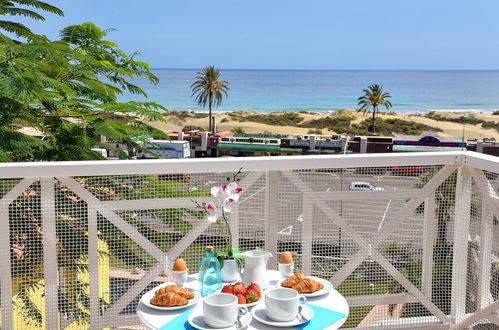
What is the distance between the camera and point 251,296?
6.70 ft

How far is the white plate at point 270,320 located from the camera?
1.89 meters

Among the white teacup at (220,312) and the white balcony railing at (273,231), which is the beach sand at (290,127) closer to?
the white balcony railing at (273,231)

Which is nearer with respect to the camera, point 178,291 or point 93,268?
point 178,291

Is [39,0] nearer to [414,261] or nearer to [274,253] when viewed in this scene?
[274,253]

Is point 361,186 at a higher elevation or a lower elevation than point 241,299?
higher

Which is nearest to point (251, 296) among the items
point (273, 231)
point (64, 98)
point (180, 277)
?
point (180, 277)

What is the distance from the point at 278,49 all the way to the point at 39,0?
120 meters

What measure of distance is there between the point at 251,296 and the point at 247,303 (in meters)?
0.03

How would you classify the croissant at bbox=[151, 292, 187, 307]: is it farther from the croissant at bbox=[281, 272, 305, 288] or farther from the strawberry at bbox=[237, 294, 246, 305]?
the croissant at bbox=[281, 272, 305, 288]

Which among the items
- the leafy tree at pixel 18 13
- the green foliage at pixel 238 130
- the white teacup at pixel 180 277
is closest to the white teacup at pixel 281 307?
the white teacup at pixel 180 277

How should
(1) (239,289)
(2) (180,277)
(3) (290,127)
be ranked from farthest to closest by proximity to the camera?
1. (3) (290,127)
2. (2) (180,277)
3. (1) (239,289)

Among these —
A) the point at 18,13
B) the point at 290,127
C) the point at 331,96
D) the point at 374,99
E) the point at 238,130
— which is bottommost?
the point at 238,130

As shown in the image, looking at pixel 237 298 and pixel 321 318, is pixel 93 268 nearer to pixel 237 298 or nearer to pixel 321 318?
pixel 237 298

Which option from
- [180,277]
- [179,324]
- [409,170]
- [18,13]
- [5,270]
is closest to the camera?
[179,324]
